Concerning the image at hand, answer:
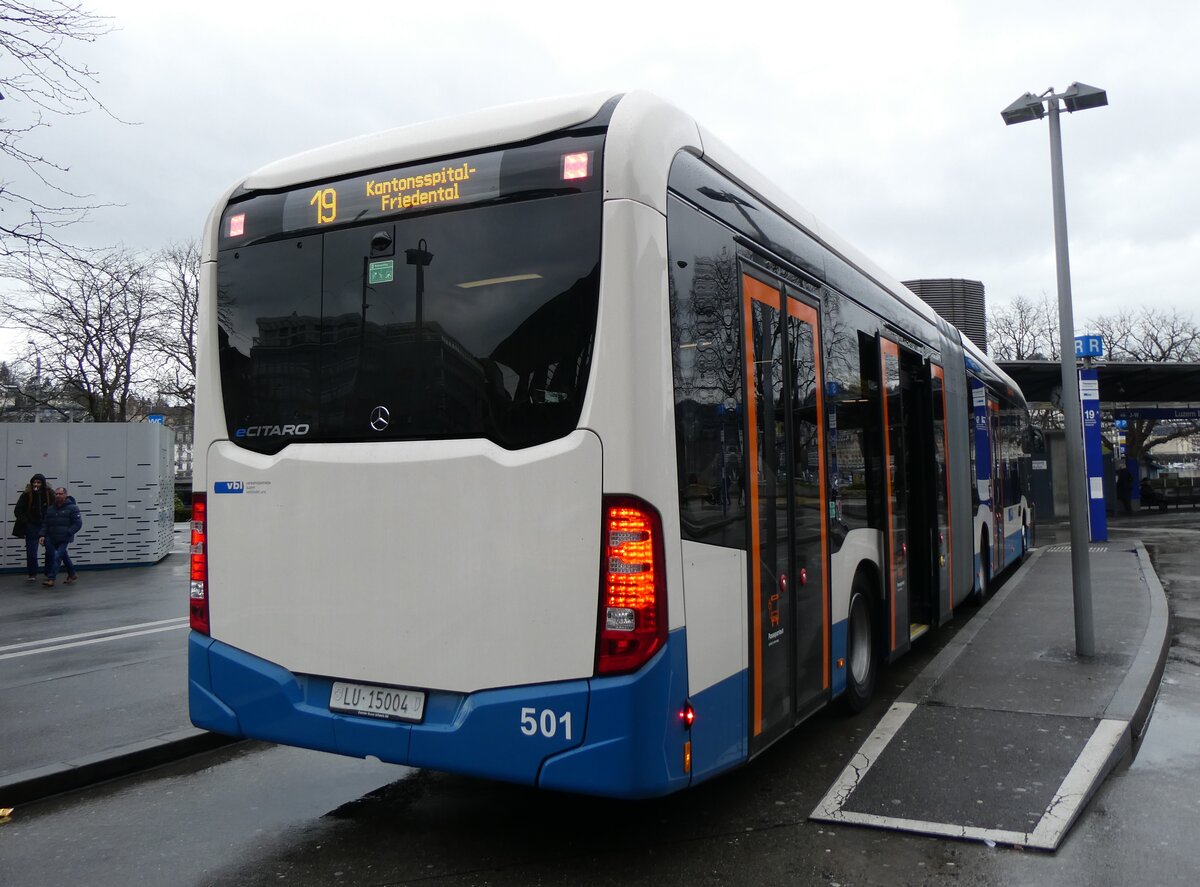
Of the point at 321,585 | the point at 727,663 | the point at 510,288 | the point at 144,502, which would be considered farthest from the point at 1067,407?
the point at 144,502

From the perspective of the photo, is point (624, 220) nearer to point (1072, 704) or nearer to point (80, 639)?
point (1072, 704)

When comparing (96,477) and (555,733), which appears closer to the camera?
(555,733)

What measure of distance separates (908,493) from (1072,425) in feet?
5.20

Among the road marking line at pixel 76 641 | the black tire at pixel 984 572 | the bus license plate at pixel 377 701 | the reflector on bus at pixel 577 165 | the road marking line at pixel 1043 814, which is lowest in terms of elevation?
the road marking line at pixel 1043 814

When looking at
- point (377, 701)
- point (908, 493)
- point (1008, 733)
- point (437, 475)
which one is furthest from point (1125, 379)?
point (377, 701)

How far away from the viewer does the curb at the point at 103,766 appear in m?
5.20

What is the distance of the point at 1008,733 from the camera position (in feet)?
19.2

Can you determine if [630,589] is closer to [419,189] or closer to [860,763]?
[419,189]

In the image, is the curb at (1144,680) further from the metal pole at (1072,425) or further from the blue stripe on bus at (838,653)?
the blue stripe on bus at (838,653)

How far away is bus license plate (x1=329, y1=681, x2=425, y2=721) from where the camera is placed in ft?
13.1

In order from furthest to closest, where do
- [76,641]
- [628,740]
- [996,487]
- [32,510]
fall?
1. [32,510]
2. [996,487]
3. [76,641]
4. [628,740]

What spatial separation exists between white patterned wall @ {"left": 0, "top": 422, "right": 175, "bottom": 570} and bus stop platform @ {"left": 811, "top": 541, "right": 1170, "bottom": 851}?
15.7m

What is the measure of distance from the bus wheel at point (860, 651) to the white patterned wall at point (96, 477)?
16.0 meters

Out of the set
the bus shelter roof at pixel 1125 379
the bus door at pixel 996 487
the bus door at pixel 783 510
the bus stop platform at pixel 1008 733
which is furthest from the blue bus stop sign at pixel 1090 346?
the bus door at pixel 783 510
